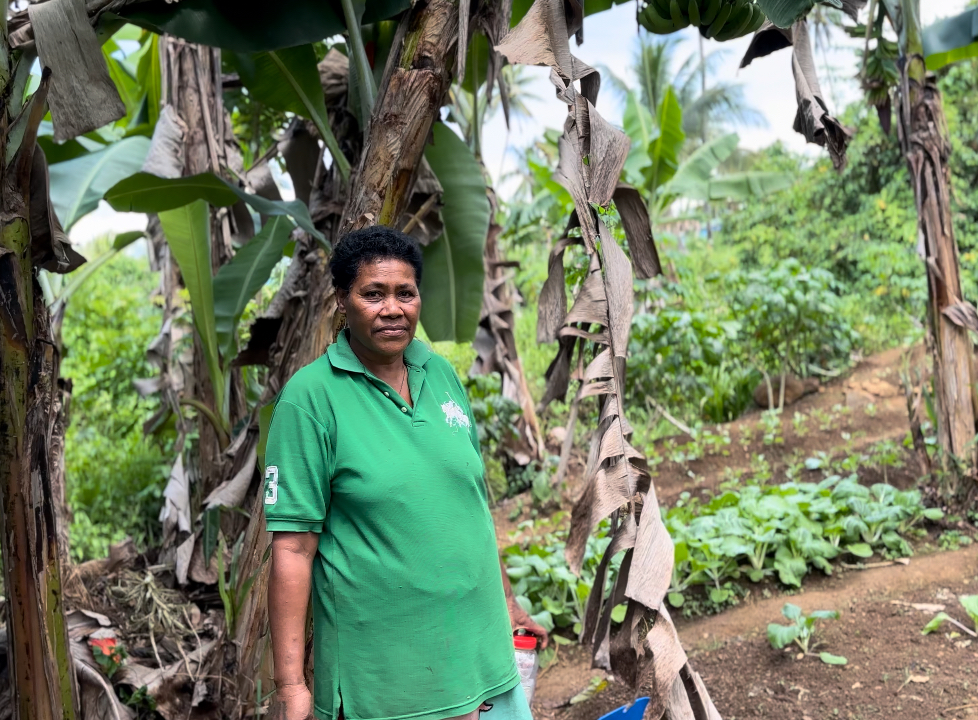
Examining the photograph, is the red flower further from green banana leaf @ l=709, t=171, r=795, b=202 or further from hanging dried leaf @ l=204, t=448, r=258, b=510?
green banana leaf @ l=709, t=171, r=795, b=202

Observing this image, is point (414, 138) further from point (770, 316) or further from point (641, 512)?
point (770, 316)

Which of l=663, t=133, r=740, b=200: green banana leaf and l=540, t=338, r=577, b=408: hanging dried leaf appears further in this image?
l=663, t=133, r=740, b=200: green banana leaf

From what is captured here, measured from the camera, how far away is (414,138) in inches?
83.4

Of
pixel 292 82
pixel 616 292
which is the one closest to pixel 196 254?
pixel 292 82

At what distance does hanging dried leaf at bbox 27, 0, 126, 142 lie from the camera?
5.95 feet

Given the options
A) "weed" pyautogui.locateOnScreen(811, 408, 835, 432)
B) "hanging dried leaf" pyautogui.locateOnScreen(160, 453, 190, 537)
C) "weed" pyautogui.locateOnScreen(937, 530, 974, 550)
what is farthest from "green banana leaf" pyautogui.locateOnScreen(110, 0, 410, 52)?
"weed" pyautogui.locateOnScreen(811, 408, 835, 432)

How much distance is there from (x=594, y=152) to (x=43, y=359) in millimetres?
1460

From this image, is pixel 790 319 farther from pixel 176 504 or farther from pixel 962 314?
pixel 176 504

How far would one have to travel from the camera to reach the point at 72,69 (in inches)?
72.4

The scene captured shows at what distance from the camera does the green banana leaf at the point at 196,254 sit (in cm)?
306

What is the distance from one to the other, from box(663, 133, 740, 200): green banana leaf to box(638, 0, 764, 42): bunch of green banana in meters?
5.62

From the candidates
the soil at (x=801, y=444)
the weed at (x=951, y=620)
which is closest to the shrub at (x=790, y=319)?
the soil at (x=801, y=444)

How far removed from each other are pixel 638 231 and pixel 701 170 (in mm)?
6332

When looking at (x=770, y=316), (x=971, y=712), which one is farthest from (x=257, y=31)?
(x=770, y=316)
